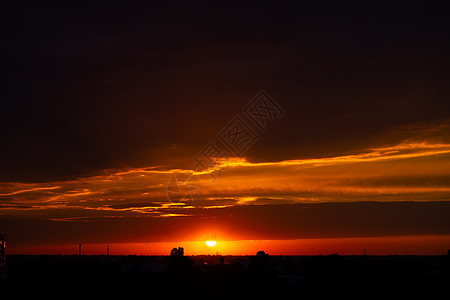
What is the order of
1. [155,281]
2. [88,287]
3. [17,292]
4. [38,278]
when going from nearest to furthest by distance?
[17,292]
[88,287]
[155,281]
[38,278]

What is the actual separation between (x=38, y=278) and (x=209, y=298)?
178 ft

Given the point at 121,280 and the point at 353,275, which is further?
the point at 353,275

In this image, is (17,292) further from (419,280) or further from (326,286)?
(419,280)

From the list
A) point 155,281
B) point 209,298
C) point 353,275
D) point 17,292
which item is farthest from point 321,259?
point 17,292

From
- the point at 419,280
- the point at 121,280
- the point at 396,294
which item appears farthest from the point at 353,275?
the point at 121,280

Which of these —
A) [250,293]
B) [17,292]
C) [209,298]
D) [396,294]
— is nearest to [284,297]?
[250,293]

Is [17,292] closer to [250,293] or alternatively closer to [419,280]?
[250,293]

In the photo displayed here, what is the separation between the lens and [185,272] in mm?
148000

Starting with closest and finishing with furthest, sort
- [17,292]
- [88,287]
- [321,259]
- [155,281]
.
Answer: [17,292] < [88,287] < [155,281] < [321,259]

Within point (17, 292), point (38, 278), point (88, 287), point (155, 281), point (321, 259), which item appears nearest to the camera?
point (17, 292)

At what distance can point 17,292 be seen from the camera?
105250 millimetres

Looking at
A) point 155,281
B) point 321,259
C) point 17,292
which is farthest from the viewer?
→ point 321,259

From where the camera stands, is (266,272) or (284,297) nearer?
(284,297)

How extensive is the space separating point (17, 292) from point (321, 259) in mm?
115816
